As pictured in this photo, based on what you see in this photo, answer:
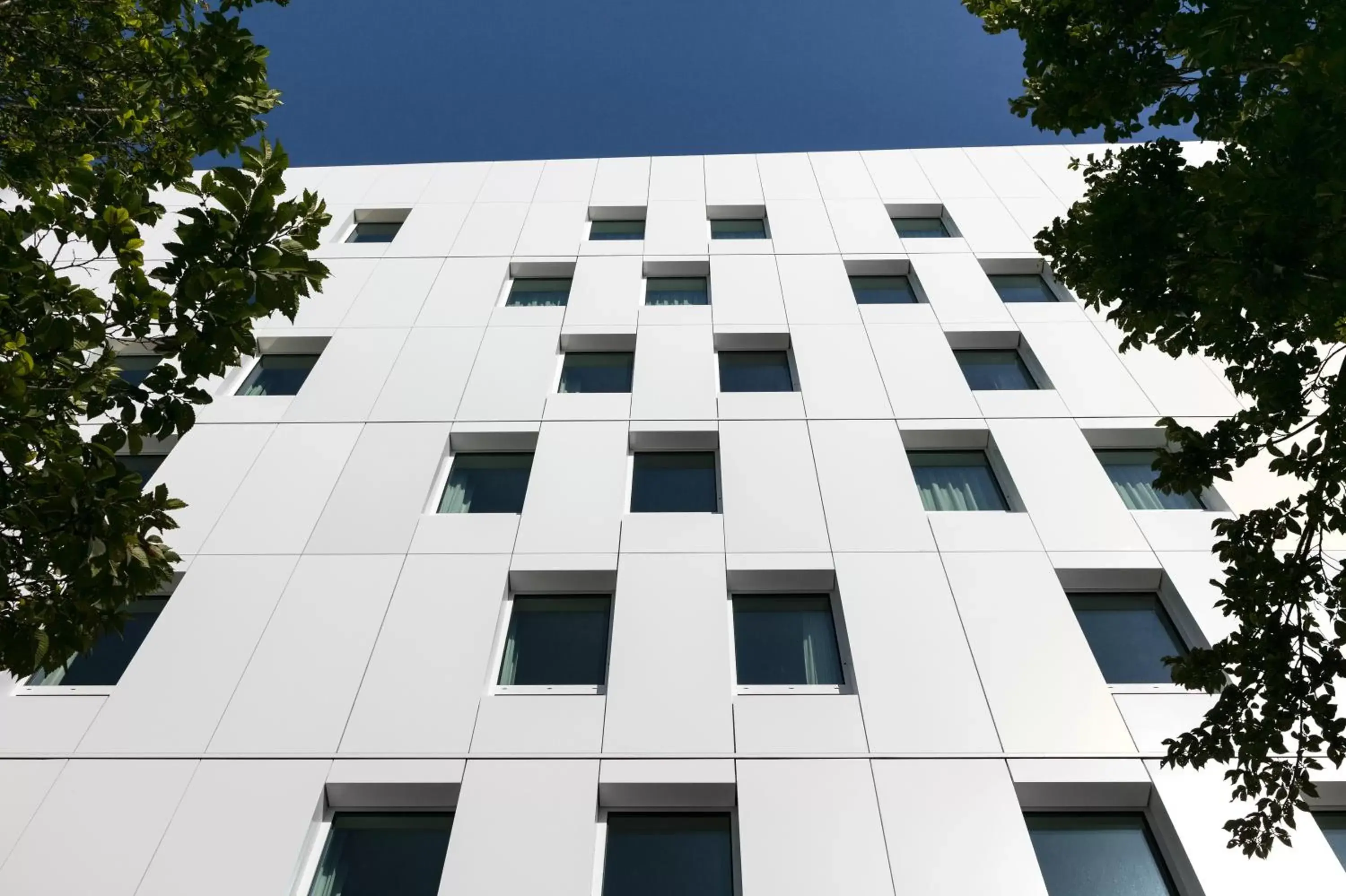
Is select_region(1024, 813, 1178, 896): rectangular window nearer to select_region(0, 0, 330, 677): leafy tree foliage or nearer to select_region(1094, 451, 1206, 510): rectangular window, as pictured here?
select_region(1094, 451, 1206, 510): rectangular window

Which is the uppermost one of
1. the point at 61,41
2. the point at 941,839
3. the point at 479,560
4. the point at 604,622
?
the point at 61,41

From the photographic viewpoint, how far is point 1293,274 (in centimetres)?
519

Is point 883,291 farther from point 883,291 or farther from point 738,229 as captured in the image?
point 738,229

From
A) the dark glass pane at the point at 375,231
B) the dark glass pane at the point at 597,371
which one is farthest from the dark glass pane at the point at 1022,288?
the dark glass pane at the point at 375,231

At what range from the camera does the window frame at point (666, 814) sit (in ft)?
26.2

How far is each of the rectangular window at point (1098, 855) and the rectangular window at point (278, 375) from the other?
42.8 feet

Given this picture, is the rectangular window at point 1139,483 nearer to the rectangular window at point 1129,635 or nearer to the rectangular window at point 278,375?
the rectangular window at point 1129,635

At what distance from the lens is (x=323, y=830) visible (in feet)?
27.7

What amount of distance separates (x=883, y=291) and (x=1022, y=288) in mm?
2805

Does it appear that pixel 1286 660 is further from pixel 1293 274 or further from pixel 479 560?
pixel 479 560

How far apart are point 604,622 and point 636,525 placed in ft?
4.91

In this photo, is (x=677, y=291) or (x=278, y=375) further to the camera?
(x=677, y=291)

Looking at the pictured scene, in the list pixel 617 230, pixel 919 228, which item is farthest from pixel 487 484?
pixel 919 228

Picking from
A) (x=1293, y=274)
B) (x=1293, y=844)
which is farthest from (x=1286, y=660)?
(x=1293, y=844)
